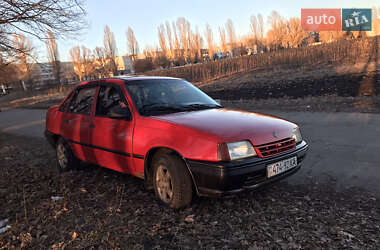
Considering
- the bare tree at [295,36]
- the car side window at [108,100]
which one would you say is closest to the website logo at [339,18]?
the bare tree at [295,36]

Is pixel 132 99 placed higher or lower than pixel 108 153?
higher

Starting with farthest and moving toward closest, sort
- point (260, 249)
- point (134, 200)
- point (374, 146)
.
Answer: point (374, 146)
point (134, 200)
point (260, 249)

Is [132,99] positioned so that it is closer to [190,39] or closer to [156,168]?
[156,168]

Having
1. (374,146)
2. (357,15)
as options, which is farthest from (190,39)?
(374,146)

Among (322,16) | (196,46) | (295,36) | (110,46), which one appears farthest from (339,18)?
(110,46)

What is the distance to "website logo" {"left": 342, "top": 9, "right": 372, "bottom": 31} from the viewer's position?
120 feet

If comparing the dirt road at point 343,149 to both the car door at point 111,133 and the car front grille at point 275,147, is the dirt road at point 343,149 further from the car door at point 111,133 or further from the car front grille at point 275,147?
the car door at point 111,133

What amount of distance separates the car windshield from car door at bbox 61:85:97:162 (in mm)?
880

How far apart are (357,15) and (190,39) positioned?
34.8 metres

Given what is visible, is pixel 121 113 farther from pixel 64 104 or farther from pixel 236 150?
pixel 64 104

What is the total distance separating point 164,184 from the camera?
3113 millimetres

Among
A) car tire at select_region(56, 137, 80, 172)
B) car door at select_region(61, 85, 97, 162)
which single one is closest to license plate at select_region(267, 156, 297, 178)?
car door at select_region(61, 85, 97, 162)

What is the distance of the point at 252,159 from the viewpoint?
2707mm

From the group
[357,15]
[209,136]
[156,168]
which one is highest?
[357,15]
